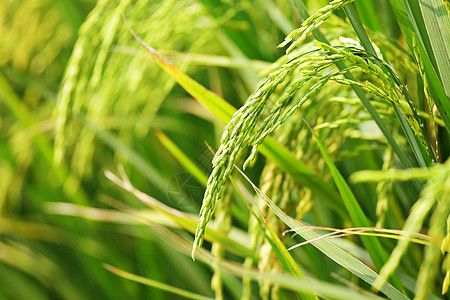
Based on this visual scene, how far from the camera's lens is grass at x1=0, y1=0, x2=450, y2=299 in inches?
18.6

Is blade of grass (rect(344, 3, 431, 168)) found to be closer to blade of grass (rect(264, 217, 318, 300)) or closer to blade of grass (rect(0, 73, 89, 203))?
blade of grass (rect(264, 217, 318, 300))

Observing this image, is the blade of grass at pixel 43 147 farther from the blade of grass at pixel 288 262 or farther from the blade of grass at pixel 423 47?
the blade of grass at pixel 423 47

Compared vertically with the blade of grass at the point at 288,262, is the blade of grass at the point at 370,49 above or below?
above

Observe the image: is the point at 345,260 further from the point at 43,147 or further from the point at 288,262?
the point at 43,147

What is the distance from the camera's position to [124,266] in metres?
1.47

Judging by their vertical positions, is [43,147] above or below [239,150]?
below

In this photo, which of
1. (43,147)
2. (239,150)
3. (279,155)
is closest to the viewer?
(239,150)

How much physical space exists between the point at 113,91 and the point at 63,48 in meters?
0.90

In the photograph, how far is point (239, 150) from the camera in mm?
430

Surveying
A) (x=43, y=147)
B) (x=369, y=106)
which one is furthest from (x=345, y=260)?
(x=43, y=147)

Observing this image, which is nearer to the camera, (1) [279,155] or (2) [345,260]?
(2) [345,260]

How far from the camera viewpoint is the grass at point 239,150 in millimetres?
473

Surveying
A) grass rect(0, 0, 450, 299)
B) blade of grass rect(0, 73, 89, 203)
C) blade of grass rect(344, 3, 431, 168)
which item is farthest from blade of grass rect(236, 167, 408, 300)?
blade of grass rect(0, 73, 89, 203)

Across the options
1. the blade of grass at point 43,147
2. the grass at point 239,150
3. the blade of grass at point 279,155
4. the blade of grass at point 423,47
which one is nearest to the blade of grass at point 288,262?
the grass at point 239,150
